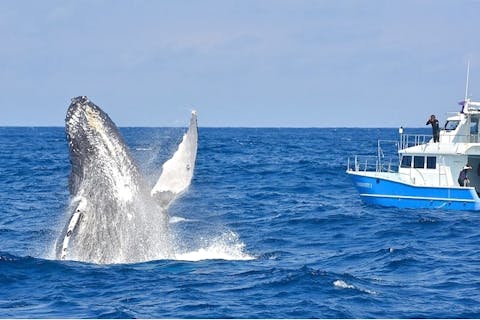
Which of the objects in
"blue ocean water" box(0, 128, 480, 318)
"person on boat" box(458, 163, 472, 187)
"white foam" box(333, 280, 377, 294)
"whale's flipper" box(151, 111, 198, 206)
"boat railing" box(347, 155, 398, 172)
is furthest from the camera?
"boat railing" box(347, 155, 398, 172)

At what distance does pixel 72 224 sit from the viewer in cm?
1271

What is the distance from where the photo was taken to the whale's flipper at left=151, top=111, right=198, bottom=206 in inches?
534

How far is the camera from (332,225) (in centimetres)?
2286

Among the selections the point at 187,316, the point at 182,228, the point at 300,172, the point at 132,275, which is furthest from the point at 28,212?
the point at 300,172

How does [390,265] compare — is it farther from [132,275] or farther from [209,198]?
[209,198]

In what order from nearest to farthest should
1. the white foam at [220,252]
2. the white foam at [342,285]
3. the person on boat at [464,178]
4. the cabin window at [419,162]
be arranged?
the white foam at [342,285]
the white foam at [220,252]
the person on boat at [464,178]
the cabin window at [419,162]

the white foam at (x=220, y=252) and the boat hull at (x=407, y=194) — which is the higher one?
the boat hull at (x=407, y=194)

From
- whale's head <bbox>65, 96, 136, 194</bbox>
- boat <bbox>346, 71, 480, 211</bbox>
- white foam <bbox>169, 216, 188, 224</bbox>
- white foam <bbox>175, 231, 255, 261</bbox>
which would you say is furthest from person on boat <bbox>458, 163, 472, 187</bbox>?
whale's head <bbox>65, 96, 136, 194</bbox>

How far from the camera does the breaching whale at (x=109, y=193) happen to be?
502 inches

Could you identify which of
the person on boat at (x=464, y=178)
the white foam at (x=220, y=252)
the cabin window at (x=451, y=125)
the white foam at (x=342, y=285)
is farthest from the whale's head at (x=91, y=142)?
the cabin window at (x=451, y=125)

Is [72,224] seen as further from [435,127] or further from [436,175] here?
[435,127]

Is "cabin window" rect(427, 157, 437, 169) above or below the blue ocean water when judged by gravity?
above

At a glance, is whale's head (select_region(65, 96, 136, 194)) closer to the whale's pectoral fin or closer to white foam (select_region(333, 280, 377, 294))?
the whale's pectoral fin

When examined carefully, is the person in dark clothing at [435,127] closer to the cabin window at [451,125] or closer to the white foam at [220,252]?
the cabin window at [451,125]
